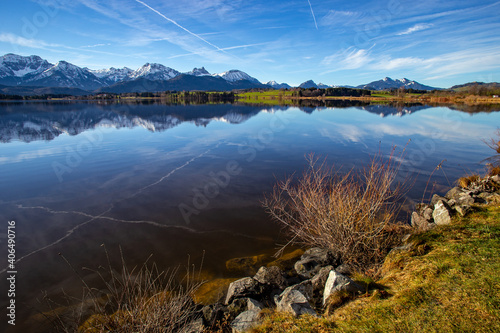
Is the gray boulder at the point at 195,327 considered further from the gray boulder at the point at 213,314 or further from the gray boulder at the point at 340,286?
the gray boulder at the point at 340,286

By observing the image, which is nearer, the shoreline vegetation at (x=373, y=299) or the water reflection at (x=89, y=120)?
the shoreline vegetation at (x=373, y=299)

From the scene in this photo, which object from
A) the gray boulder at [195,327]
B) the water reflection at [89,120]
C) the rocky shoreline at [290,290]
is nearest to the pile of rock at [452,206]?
the rocky shoreline at [290,290]

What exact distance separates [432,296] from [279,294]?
141 inches

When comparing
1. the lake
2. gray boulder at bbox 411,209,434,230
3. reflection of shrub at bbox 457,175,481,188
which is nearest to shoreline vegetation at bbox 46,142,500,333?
gray boulder at bbox 411,209,434,230

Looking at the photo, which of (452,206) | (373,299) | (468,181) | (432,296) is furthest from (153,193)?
(468,181)

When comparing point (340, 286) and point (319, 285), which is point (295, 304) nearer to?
point (340, 286)

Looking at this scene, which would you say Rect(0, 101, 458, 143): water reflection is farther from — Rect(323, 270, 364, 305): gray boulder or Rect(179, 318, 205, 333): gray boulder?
Rect(323, 270, 364, 305): gray boulder

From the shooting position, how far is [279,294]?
6.72 m

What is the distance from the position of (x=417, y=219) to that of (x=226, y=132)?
98.5ft

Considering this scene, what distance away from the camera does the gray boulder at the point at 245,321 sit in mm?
5082

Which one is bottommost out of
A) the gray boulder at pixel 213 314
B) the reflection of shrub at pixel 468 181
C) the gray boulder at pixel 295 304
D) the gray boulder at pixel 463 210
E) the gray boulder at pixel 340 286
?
the gray boulder at pixel 213 314

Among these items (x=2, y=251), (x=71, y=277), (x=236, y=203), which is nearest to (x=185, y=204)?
(x=236, y=203)

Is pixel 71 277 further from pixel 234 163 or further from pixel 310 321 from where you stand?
pixel 234 163

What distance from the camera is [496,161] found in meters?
20.3
